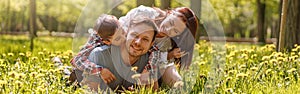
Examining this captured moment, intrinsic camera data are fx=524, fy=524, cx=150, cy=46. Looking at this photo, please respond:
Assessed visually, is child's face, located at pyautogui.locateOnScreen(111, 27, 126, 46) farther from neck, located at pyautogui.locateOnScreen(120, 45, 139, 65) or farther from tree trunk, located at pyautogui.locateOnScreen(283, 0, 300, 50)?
tree trunk, located at pyautogui.locateOnScreen(283, 0, 300, 50)

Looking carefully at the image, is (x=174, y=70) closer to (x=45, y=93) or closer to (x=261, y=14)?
(x=45, y=93)

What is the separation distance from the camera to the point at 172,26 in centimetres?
329

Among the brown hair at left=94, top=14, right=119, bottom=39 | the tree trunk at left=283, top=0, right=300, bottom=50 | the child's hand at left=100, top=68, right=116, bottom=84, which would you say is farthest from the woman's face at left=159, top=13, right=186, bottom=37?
the tree trunk at left=283, top=0, right=300, bottom=50

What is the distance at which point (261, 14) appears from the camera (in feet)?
58.5

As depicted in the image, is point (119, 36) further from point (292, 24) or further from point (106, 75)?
point (292, 24)

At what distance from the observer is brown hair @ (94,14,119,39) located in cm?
A: 314

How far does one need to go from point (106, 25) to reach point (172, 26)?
16.6 inches

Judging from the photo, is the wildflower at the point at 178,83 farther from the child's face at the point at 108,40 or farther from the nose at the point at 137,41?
the child's face at the point at 108,40

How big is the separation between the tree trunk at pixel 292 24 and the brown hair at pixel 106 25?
418cm

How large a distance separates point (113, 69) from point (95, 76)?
168mm

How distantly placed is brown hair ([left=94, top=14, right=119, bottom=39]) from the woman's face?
A: 1.01 feet

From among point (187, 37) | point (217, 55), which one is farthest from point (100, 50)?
point (217, 55)

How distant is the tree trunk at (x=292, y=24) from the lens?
687 centimetres

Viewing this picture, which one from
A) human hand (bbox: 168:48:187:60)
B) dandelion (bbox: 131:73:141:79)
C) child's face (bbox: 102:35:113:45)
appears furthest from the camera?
human hand (bbox: 168:48:187:60)
